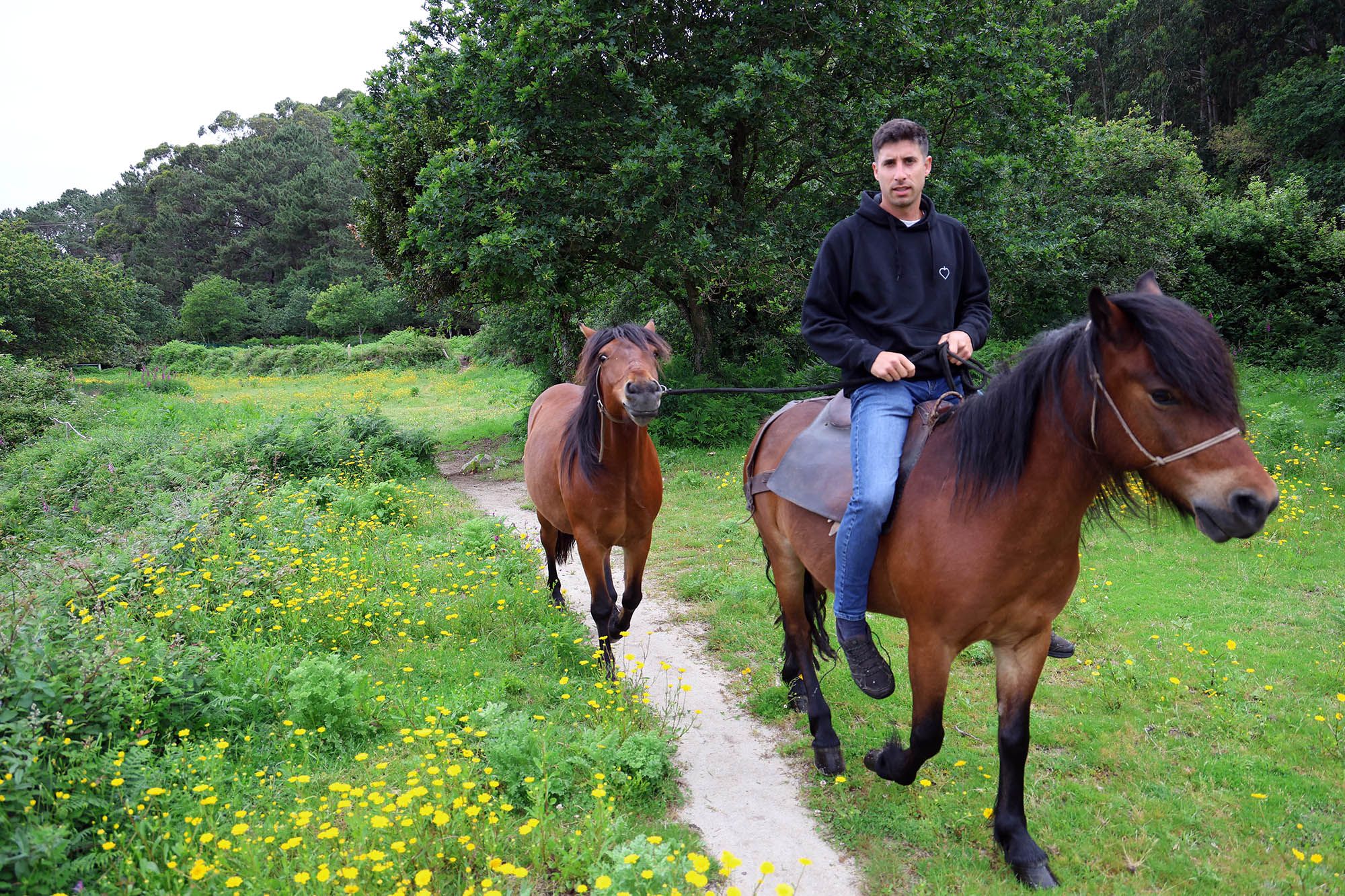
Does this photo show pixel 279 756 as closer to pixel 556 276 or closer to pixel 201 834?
pixel 201 834

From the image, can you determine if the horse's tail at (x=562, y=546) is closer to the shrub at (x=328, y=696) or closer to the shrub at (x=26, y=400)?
the shrub at (x=328, y=696)

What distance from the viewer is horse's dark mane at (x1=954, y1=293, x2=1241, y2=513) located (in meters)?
2.17

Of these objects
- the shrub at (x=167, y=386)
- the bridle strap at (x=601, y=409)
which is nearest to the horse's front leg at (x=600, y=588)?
the bridle strap at (x=601, y=409)

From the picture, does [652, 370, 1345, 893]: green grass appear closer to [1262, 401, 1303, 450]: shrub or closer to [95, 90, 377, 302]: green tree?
[1262, 401, 1303, 450]: shrub

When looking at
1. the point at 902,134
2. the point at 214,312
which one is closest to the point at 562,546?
the point at 902,134

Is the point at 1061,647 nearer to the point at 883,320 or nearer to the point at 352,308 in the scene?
the point at 883,320

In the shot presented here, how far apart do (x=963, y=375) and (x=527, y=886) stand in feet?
10.1

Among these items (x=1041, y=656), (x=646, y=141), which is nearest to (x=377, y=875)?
(x=1041, y=656)

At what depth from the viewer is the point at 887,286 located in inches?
134

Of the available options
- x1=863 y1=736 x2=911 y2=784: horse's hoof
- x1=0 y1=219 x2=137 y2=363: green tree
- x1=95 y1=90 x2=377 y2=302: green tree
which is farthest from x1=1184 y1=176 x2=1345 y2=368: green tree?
x1=95 y1=90 x2=377 y2=302: green tree

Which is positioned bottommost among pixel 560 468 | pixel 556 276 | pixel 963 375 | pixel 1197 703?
pixel 1197 703

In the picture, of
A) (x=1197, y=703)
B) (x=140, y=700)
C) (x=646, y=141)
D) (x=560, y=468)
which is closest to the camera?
(x=140, y=700)

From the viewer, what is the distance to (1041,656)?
9.59 feet

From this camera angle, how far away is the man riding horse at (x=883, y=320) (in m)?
3.20
